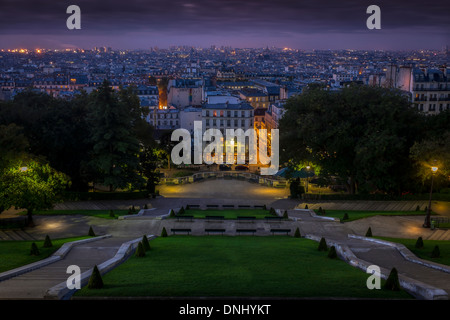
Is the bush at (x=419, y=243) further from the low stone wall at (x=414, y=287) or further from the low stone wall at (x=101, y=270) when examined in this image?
the low stone wall at (x=101, y=270)

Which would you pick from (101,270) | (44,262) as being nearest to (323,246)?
(101,270)

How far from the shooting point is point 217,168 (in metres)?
79.6

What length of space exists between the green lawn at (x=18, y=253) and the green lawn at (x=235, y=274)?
18.0 feet

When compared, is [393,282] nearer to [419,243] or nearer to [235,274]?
[235,274]

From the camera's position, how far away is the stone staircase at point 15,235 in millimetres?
33656

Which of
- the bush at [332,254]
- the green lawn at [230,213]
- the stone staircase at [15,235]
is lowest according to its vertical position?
the green lawn at [230,213]

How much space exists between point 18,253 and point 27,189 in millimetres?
9370

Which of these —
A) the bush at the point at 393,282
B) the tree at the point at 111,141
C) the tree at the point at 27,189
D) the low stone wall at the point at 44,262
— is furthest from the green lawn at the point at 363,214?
the tree at the point at 27,189

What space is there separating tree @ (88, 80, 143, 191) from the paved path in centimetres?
564

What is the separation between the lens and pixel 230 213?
4312 centimetres

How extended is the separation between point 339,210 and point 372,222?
755cm

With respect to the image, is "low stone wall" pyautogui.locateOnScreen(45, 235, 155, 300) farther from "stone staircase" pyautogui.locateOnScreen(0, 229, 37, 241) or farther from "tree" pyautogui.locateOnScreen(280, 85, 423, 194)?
"tree" pyautogui.locateOnScreen(280, 85, 423, 194)

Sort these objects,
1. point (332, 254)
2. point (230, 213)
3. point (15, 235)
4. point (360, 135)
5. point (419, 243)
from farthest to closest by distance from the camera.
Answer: point (360, 135)
point (230, 213)
point (15, 235)
point (419, 243)
point (332, 254)
